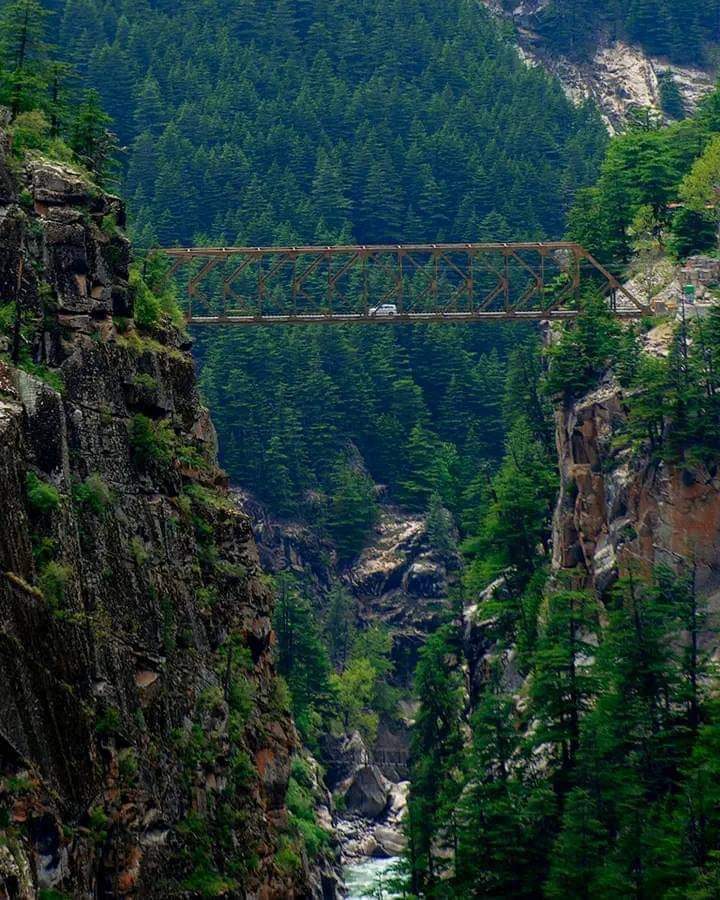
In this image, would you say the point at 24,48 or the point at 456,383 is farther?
the point at 456,383

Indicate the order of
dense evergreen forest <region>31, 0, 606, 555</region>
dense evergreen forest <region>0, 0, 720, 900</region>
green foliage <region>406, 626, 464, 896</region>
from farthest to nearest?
dense evergreen forest <region>31, 0, 606, 555</region> < green foliage <region>406, 626, 464, 896</region> < dense evergreen forest <region>0, 0, 720, 900</region>

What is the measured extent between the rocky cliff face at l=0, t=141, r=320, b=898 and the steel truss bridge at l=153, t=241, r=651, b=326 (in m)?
26.1

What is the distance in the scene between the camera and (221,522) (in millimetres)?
77125

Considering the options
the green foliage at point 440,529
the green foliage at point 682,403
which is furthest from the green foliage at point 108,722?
the green foliage at point 440,529

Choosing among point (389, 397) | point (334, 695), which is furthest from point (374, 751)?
point (389, 397)

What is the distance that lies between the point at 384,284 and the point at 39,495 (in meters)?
103

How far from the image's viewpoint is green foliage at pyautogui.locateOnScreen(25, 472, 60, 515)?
188 ft

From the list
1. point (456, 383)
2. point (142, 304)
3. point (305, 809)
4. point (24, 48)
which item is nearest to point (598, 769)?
point (305, 809)

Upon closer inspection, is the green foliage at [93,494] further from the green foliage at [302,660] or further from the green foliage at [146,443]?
the green foliage at [302,660]

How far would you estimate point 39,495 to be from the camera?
57250 mm

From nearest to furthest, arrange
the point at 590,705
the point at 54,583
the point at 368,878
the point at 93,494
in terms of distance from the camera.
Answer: the point at 54,583 < the point at 93,494 < the point at 590,705 < the point at 368,878

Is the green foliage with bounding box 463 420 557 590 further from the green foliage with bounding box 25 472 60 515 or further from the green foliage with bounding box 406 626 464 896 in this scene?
the green foliage with bounding box 25 472 60 515

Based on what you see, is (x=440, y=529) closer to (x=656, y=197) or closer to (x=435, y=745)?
(x=656, y=197)

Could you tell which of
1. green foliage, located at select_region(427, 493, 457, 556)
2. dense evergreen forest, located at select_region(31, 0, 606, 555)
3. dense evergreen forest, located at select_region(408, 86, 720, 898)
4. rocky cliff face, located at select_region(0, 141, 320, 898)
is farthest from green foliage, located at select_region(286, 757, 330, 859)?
dense evergreen forest, located at select_region(31, 0, 606, 555)
